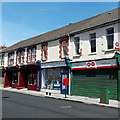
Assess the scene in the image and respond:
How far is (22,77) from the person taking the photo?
1134 inches

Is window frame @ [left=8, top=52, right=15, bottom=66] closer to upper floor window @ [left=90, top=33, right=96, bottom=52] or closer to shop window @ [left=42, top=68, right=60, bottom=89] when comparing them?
shop window @ [left=42, top=68, right=60, bottom=89]

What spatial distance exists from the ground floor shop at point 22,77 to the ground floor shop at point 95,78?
7.06 metres

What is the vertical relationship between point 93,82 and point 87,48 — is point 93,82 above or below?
below

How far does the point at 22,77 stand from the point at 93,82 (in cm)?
1390

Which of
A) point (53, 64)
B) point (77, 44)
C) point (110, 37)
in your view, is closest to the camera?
point (110, 37)

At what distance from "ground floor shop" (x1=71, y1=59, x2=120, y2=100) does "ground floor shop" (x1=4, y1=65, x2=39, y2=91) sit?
23.2ft

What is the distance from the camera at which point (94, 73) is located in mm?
17625

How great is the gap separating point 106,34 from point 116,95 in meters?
4.96

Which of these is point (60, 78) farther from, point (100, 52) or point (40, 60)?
point (100, 52)

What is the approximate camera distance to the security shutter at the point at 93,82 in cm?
1600

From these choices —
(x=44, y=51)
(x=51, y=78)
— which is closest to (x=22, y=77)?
(x=44, y=51)

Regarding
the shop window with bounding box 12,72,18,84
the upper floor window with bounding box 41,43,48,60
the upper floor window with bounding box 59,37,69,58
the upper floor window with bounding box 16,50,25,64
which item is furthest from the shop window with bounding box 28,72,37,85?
the upper floor window with bounding box 59,37,69,58

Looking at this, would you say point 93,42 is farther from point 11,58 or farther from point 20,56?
point 11,58

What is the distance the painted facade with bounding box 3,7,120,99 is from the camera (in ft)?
53.0
